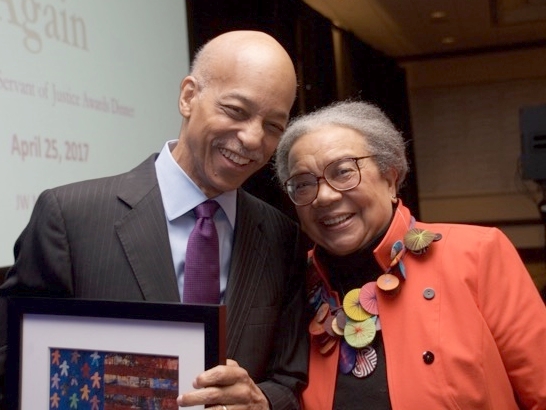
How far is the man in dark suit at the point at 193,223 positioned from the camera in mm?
1153

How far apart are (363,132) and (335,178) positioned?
0.44 feet

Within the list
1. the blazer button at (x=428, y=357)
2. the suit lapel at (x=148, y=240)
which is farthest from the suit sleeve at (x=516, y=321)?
the suit lapel at (x=148, y=240)

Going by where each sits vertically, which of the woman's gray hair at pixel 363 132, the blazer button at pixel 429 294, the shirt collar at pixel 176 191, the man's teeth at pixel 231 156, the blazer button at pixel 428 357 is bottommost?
the blazer button at pixel 428 357

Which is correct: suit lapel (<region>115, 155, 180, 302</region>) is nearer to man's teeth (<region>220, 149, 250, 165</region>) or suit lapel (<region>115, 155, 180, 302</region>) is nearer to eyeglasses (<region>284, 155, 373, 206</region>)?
man's teeth (<region>220, 149, 250, 165</region>)

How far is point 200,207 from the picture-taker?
1.25 m

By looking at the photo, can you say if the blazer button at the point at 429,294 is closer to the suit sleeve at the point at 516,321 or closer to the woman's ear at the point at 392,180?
the suit sleeve at the point at 516,321

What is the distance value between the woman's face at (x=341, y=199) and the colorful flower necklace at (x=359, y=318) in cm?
8

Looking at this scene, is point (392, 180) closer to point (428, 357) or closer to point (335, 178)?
point (335, 178)

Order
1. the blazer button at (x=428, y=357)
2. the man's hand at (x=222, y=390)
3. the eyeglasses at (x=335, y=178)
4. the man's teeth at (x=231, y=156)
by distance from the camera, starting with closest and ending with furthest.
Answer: the man's hand at (x=222, y=390), the man's teeth at (x=231, y=156), the blazer button at (x=428, y=357), the eyeglasses at (x=335, y=178)

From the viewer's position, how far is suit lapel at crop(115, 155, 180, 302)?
1.16 metres

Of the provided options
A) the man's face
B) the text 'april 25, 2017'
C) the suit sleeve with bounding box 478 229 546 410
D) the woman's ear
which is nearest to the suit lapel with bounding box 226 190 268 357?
the man's face

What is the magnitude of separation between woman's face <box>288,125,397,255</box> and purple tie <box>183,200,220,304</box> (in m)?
0.33

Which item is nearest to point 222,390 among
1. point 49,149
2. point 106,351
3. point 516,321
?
point 106,351

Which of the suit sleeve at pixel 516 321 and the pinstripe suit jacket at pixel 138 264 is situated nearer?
the pinstripe suit jacket at pixel 138 264
